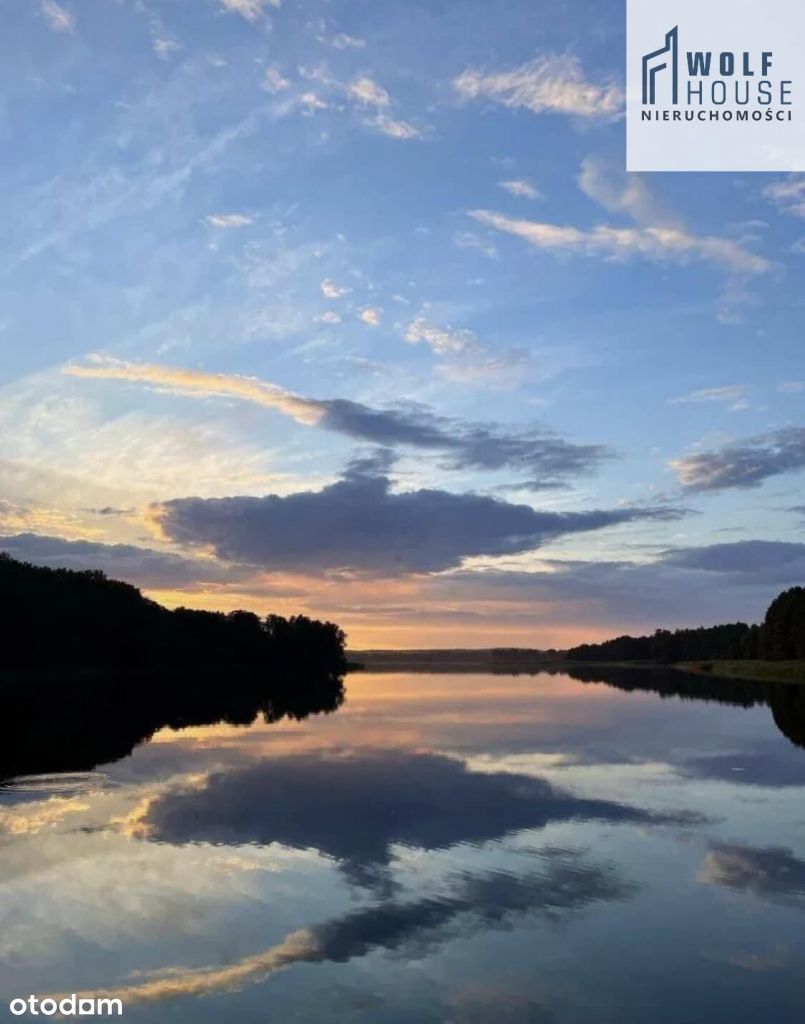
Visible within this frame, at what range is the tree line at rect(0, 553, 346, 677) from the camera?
11156 cm

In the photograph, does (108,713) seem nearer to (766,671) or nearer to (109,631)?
(109,631)

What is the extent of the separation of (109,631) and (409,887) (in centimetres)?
11766

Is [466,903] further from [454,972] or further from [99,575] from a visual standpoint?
[99,575]

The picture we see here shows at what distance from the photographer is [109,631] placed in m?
127

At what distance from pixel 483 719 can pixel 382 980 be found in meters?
47.1

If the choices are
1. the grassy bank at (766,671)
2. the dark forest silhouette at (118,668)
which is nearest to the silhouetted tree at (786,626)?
the grassy bank at (766,671)

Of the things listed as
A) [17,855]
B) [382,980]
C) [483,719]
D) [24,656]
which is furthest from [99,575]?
[382,980]

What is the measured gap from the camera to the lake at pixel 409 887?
12.9 m

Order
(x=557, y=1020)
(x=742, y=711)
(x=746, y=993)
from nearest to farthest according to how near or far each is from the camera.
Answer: (x=557, y=1020), (x=746, y=993), (x=742, y=711)

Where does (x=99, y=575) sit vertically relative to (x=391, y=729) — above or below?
above

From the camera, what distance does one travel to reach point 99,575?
158 meters

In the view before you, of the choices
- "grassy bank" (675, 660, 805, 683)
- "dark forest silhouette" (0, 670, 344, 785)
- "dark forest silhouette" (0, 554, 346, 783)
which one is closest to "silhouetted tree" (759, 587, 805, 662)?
"grassy bank" (675, 660, 805, 683)

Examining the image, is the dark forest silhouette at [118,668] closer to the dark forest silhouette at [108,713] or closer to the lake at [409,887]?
the dark forest silhouette at [108,713]

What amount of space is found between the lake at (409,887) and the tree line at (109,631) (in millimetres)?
81378
